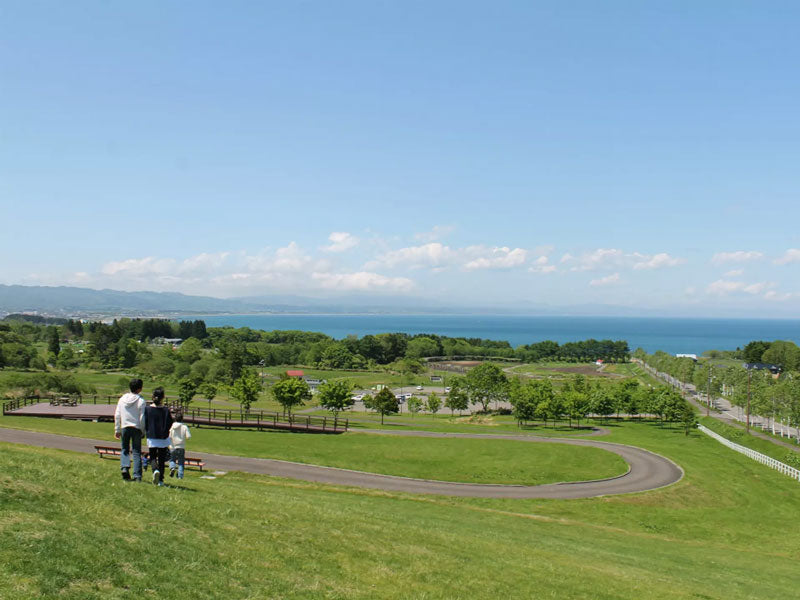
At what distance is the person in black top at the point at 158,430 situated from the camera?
Result: 15109 mm

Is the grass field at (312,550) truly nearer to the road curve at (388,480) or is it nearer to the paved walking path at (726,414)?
the road curve at (388,480)

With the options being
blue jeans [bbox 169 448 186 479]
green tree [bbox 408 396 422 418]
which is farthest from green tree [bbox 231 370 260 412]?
blue jeans [bbox 169 448 186 479]

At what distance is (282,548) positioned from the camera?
12461 mm

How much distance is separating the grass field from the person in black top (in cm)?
113

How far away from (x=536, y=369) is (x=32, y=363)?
155 metres

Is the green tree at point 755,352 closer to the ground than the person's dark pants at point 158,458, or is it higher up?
closer to the ground

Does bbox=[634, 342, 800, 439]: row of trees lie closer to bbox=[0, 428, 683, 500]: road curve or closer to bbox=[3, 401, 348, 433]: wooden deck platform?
bbox=[0, 428, 683, 500]: road curve

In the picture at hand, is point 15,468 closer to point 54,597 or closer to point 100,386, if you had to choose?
point 54,597

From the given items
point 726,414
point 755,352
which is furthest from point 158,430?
point 755,352

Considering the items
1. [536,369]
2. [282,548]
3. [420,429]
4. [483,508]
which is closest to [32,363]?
[420,429]

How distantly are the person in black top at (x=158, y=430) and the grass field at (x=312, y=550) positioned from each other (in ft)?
3.72

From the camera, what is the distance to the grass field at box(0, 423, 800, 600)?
934 cm

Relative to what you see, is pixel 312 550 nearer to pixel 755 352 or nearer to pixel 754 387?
pixel 754 387

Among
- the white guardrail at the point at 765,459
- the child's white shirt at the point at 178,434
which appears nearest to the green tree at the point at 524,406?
the white guardrail at the point at 765,459
